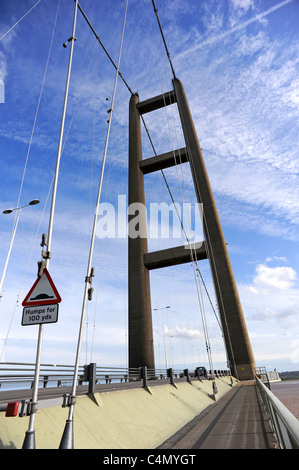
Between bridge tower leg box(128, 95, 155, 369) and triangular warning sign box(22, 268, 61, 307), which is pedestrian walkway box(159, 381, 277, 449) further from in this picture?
bridge tower leg box(128, 95, 155, 369)

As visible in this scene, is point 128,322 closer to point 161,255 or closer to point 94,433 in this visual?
point 161,255

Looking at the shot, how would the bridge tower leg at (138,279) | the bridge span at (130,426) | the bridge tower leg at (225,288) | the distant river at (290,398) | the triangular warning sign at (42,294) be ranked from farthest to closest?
the bridge tower leg at (225,288), the bridge tower leg at (138,279), the distant river at (290,398), the bridge span at (130,426), the triangular warning sign at (42,294)

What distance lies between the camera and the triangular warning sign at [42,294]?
452 cm

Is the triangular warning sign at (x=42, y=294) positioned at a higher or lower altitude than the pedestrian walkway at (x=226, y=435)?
higher

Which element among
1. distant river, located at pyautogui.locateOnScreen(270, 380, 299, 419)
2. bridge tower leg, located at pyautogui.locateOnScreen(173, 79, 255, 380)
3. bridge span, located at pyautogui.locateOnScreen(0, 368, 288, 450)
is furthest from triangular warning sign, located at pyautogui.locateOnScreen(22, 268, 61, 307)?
bridge tower leg, located at pyautogui.locateOnScreen(173, 79, 255, 380)

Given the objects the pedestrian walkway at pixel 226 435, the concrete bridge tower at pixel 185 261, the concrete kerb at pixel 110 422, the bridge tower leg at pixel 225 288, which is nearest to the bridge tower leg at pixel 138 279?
the concrete bridge tower at pixel 185 261

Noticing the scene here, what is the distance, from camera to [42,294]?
4.61 m

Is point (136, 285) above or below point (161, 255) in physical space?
below

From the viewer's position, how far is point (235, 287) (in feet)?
133

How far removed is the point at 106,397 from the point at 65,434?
3832mm

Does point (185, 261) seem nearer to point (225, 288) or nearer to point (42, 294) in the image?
point (225, 288)

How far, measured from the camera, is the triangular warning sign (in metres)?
4.52

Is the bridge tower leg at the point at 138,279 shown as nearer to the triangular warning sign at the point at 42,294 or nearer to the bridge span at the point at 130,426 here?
the bridge span at the point at 130,426
